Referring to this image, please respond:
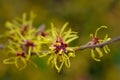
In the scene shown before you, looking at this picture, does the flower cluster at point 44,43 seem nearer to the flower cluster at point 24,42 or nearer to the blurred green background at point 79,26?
the flower cluster at point 24,42

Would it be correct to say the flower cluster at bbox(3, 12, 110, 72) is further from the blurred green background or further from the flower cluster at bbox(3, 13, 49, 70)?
the blurred green background

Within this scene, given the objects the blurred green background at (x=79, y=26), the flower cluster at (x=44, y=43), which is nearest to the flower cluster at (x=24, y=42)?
the flower cluster at (x=44, y=43)

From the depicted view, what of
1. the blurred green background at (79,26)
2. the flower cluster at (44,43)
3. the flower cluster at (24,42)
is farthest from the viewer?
the blurred green background at (79,26)

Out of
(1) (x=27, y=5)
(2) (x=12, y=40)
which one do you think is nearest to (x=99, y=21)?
(1) (x=27, y=5)

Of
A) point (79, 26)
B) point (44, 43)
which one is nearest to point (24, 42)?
point (44, 43)

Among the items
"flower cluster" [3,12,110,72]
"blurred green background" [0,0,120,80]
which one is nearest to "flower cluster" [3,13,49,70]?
"flower cluster" [3,12,110,72]

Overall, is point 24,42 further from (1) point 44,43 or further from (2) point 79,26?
(2) point 79,26

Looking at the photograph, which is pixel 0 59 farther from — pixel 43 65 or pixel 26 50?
pixel 26 50

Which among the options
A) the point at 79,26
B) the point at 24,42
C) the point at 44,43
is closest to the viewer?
the point at 44,43
